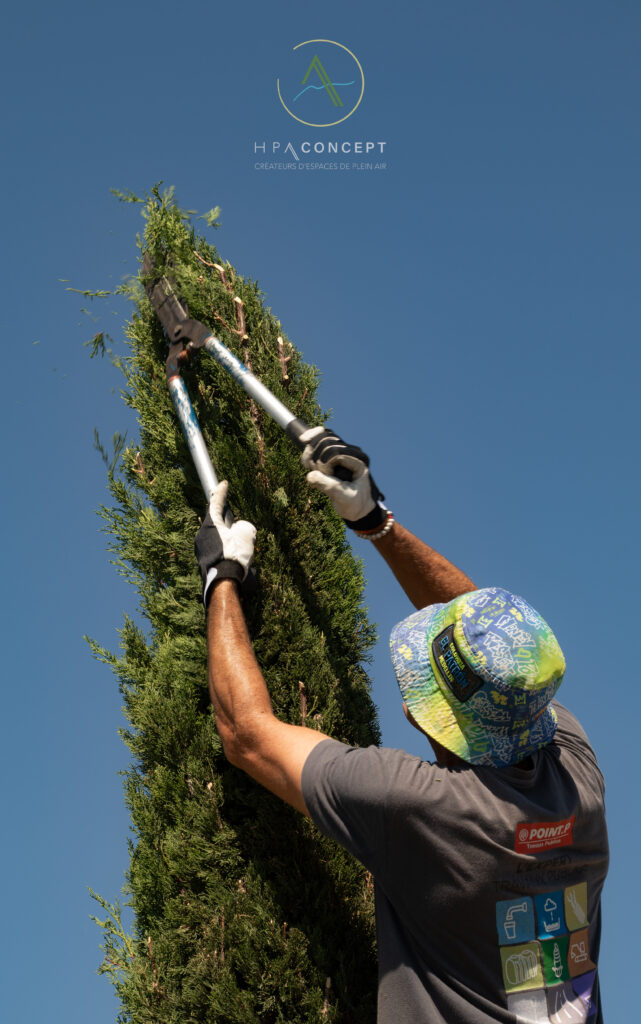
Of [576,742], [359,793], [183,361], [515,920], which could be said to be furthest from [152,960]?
[183,361]

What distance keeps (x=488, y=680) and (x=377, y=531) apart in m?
1.36

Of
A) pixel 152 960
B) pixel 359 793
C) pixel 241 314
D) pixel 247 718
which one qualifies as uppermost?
pixel 241 314

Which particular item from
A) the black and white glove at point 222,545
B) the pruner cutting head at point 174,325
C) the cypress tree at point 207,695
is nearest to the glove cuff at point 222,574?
the black and white glove at point 222,545

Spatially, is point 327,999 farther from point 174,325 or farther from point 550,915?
point 174,325

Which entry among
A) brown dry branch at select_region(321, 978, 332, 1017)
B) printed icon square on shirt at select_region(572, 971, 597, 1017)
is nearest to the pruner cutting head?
brown dry branch at select_region(321, 978, 332, 1017)

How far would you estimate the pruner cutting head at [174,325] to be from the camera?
414 cm

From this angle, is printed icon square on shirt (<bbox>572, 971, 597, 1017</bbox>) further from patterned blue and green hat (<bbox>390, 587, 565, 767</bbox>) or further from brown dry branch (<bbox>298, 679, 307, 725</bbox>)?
brown dry branch (<bbox>298, 679, 307, 725</bbox>)

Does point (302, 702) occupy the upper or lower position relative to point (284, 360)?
lower

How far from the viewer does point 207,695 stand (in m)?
3.58

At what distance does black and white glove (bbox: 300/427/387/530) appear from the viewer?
134 inches

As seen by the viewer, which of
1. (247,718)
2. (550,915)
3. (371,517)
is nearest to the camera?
(550,915)

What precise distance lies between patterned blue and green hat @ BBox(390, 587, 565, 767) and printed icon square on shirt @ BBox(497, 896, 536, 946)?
0.42 meters

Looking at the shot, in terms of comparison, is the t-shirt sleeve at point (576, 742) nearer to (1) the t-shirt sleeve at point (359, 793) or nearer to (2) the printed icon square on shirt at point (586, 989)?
(2) the printed icon square on shirt at point (586, 989)

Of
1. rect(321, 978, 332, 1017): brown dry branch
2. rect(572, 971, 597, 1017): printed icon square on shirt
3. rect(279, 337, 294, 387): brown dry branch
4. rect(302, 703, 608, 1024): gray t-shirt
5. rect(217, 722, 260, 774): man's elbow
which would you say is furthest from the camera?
rect(279, 337, 294, 387): brown dry branch
